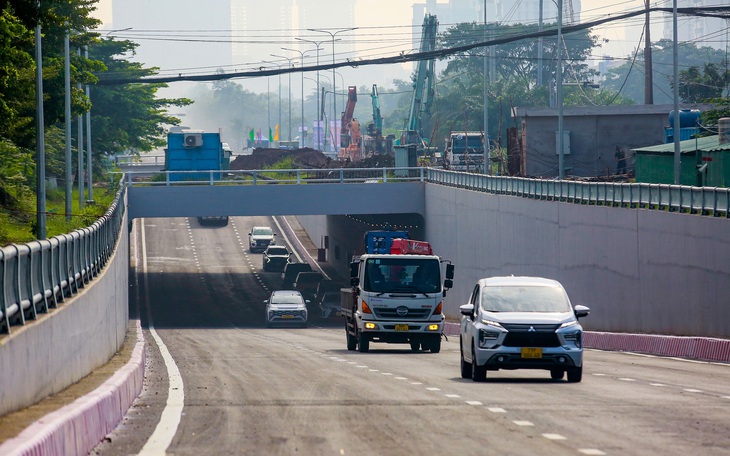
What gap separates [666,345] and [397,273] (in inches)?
265

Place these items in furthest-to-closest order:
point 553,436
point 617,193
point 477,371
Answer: point 617,193 < point 477,371 < point 553,436

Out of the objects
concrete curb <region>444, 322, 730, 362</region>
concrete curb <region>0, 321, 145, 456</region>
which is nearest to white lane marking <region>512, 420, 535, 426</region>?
concrete curb <region>0, 321, 145, 456</region>

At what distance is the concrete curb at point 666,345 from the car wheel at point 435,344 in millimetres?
4620

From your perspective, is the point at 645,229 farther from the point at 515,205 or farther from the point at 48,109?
the point at 48,109

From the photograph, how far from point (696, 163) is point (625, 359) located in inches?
796

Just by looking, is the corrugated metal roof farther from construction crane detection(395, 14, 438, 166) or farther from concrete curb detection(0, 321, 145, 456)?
construction crane detection(395, 14, 438, 166)

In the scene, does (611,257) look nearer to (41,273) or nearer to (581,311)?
(581,311)

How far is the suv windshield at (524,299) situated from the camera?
845 inches


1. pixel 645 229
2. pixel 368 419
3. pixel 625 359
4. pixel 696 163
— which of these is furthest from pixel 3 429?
pixel 696 163

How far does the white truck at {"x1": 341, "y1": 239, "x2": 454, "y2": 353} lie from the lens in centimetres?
3209

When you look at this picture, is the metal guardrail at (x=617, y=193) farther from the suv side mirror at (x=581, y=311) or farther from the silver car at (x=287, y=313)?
the suv side mirror at (x=581, y=311)

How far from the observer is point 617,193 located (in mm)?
40500

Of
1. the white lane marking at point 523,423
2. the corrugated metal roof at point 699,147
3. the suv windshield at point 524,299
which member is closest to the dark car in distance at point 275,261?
the corrugated metal roof at point 699,147

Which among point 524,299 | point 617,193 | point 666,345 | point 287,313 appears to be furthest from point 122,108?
point 524,299
